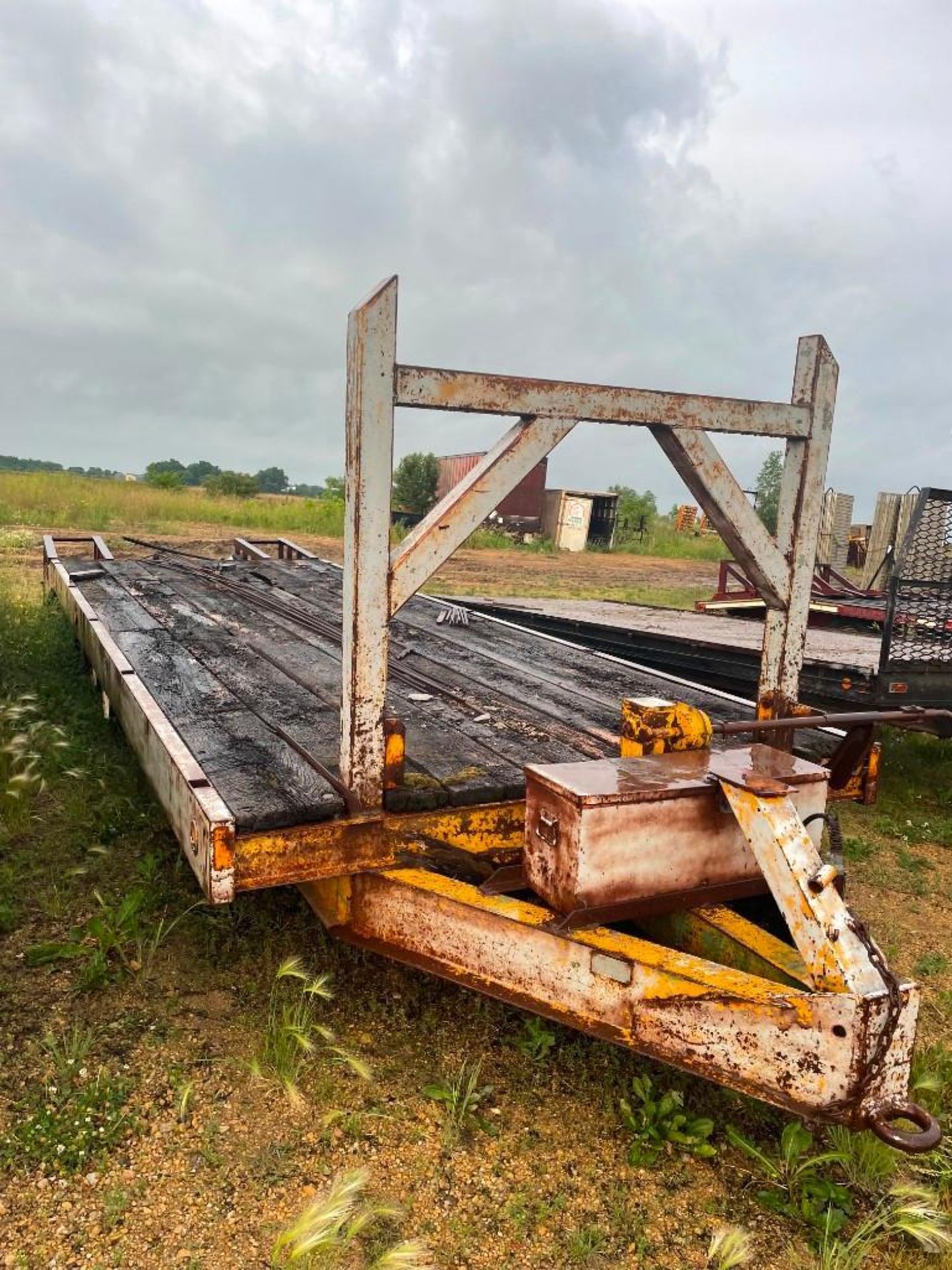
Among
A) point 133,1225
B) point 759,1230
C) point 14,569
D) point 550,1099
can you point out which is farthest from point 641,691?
point 14,569

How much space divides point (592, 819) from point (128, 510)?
2336 cm

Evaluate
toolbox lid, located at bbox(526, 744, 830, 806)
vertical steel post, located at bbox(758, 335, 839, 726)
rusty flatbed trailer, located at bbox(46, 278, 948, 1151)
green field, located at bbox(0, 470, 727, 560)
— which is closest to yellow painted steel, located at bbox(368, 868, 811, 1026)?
rusty flatbed trailer, located at bbox(46, 278, 948, 1151)

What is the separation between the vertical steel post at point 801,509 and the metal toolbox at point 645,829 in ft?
1.39

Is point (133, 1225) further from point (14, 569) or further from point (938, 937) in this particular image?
point (14, 569)

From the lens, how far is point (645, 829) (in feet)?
7.21

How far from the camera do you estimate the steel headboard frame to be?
6.88 feet

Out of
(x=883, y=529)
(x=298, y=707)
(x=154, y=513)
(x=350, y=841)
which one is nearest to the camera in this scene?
(x=350, y=841)

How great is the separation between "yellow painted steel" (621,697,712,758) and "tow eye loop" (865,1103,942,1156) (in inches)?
38.4

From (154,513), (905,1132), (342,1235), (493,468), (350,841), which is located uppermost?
(493,468)

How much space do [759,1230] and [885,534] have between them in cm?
1048

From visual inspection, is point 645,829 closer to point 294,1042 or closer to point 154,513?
point 294,1042

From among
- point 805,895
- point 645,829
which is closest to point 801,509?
point 645,829

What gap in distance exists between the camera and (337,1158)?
220 centimetres

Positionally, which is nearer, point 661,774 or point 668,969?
point 668,969
